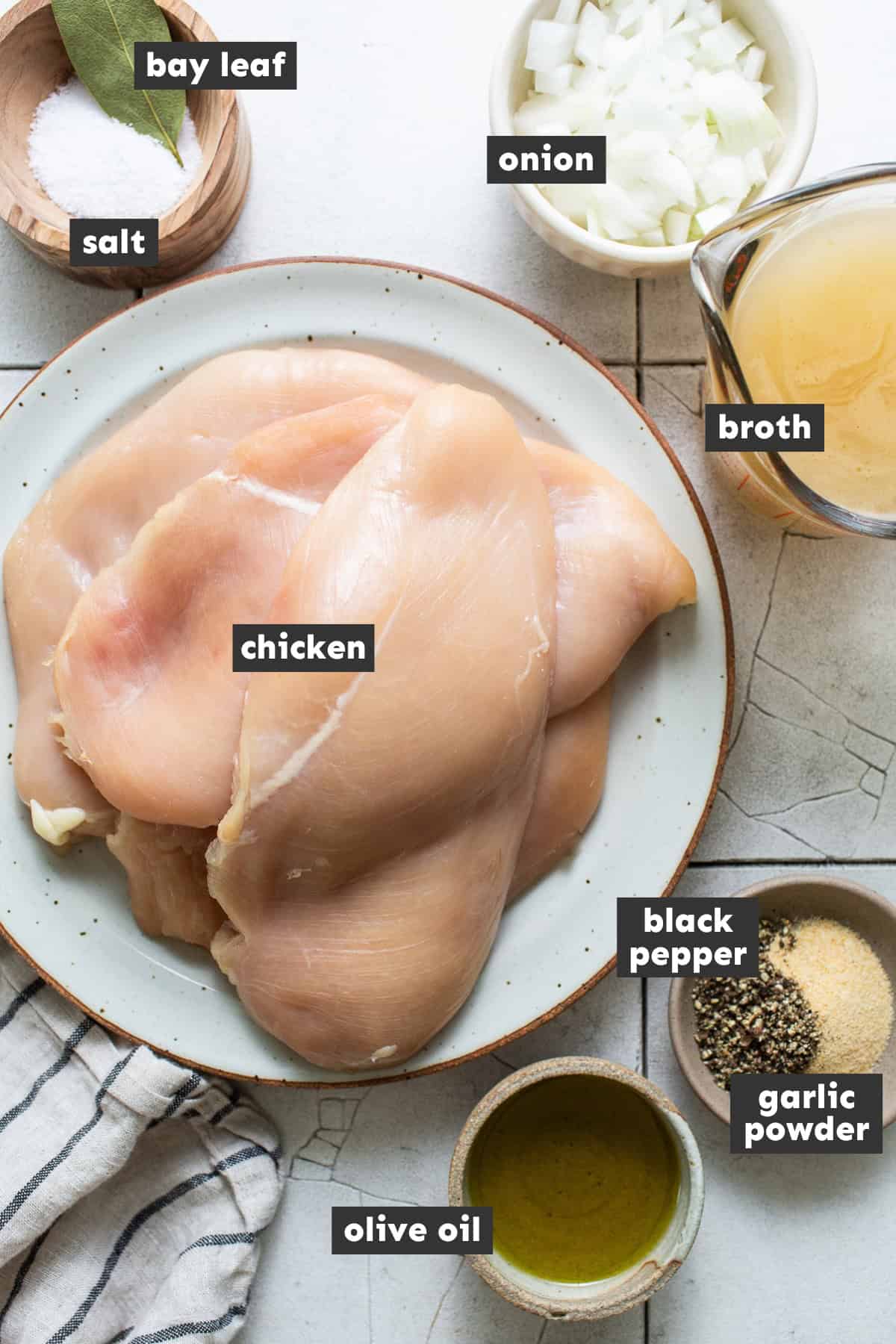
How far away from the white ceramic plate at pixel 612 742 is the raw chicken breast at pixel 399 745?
0.32ft

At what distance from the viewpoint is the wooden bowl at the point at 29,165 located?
1174 millimetres

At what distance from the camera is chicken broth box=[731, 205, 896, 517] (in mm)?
1063

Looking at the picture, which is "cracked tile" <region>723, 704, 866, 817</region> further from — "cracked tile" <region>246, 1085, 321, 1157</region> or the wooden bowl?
the wooden bowl

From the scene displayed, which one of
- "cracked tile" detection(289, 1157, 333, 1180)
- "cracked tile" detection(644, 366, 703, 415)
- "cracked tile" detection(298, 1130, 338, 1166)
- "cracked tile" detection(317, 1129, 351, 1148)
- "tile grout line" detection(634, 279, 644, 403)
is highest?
"tile grout line" detection(634, 279, 644, 403)

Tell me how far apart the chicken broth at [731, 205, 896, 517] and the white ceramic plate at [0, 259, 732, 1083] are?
17 centimetres

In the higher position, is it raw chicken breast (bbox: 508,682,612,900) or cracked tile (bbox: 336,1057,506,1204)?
raw chicken breast (bbox: 508,682,612,900)

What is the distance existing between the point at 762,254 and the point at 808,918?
72cm

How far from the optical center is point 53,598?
119 cm

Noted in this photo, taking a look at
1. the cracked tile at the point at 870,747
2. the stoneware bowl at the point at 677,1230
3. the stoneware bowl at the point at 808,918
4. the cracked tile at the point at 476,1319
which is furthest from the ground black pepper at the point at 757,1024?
the cracked tile at the point at 476,1319

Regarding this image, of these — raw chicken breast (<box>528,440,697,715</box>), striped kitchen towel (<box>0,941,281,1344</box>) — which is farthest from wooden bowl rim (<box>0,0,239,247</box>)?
striped kitchen towel (<box>0,941,281,1344</box>)

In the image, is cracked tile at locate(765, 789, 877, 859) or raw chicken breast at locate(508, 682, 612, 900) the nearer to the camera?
raw chicken breast at locate(508, 682, 612, 900)

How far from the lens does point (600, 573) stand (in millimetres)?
1147

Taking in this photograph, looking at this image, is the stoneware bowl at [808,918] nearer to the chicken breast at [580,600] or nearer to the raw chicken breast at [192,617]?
the chicken breast at [580,600]

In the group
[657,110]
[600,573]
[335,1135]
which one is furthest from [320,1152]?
[657,110]
